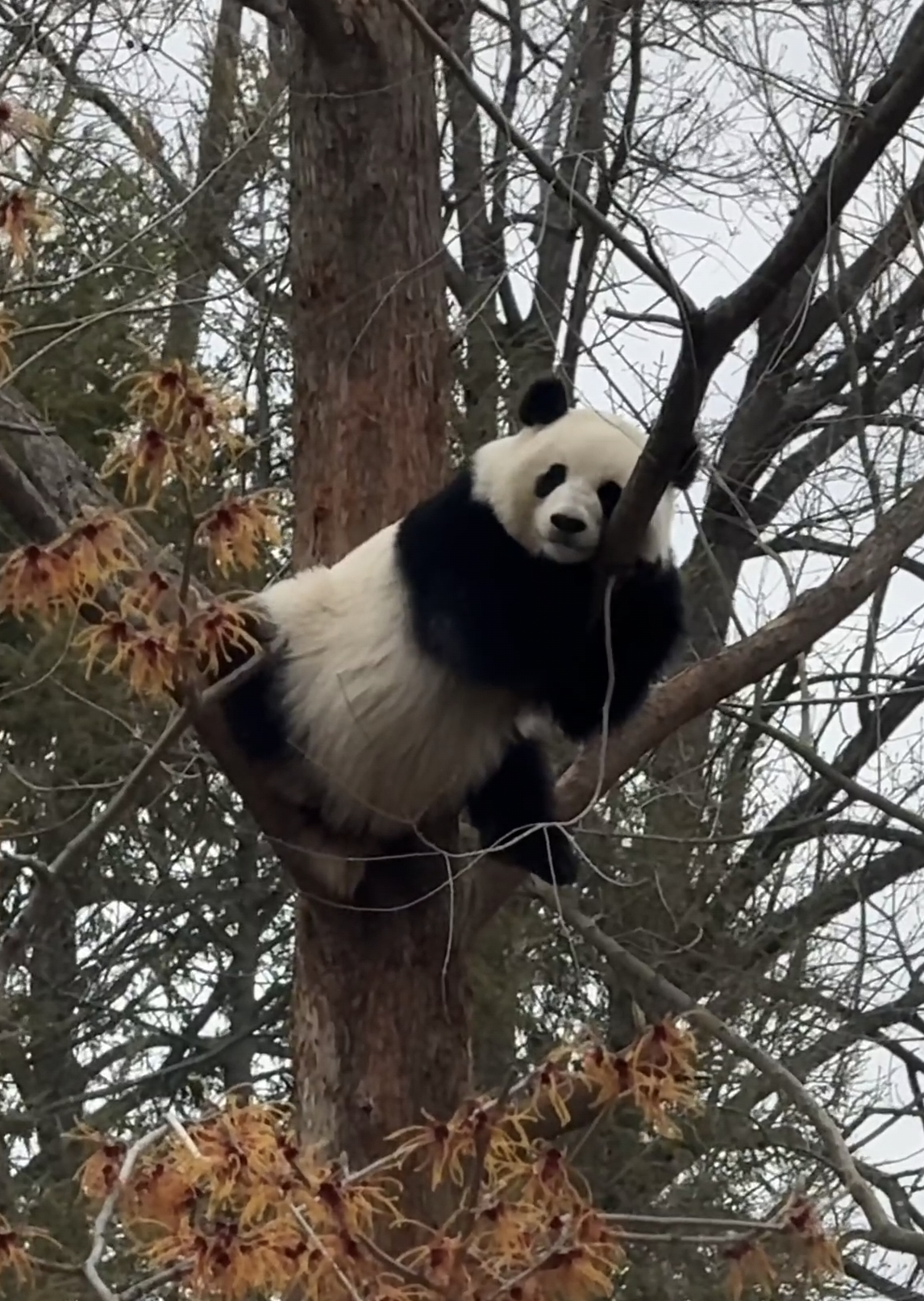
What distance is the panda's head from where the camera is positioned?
3.10 meters

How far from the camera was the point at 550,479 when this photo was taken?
3.27 m

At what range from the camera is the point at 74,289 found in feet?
17.8

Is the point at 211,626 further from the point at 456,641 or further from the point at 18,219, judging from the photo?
the point at 456,641

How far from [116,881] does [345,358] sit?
2.62m

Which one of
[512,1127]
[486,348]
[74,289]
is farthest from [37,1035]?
[512,1127]

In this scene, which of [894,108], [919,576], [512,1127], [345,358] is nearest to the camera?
[894,108]

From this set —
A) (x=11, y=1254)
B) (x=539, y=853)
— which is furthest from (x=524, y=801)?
(x=11, y=1254)

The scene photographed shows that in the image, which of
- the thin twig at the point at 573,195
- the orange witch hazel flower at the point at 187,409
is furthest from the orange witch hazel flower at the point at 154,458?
the thin twig at the point at 573,195

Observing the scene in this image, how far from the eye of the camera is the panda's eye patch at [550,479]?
10.7ft

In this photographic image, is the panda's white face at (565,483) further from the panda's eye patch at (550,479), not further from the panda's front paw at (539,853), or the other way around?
the panda's front paw at (539,853)

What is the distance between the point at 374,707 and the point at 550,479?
0.54 meters

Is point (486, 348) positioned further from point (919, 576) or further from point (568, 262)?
point (919, 576)

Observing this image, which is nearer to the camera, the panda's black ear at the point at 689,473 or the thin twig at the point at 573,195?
the thin twig at the point at 573,195

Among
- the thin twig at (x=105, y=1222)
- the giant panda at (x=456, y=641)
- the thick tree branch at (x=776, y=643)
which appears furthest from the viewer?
the thick tree branch at (x=776, y=643)
